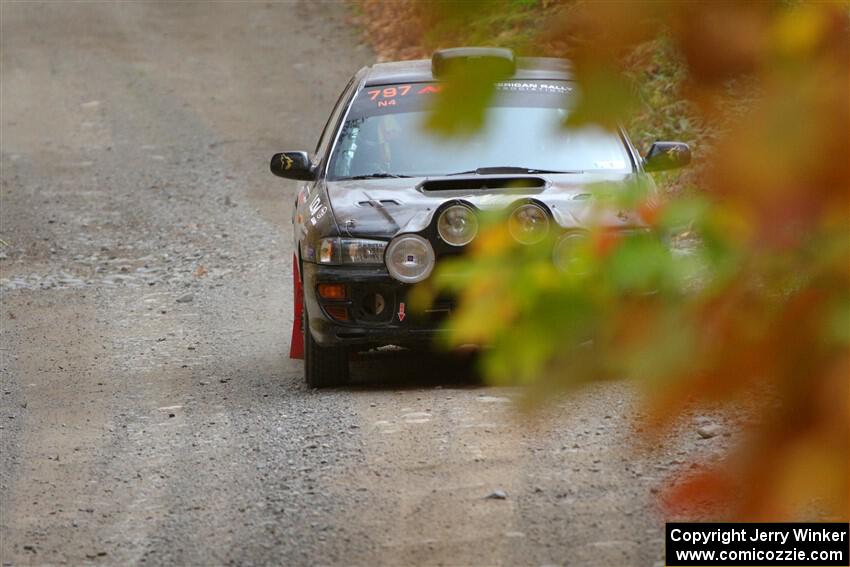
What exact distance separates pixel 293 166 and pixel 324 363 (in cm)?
126

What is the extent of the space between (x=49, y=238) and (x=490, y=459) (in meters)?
9.97

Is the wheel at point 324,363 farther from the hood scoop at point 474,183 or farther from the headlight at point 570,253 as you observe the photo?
the headlight at point 570,253

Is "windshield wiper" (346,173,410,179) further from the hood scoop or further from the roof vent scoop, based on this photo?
the roof vent scoop

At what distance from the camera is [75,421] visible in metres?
8.11

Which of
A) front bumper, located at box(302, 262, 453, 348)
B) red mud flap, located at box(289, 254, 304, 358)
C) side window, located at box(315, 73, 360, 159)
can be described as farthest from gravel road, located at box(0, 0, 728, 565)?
side window, located at box(315, 73, 360, 159)

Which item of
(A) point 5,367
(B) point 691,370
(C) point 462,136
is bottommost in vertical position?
(A) point 5,367

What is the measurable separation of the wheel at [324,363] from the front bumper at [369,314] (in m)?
0.26

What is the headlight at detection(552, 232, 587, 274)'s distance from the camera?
2.67 meters

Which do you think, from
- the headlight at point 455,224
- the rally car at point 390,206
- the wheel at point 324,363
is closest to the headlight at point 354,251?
the rally car at point 390,206

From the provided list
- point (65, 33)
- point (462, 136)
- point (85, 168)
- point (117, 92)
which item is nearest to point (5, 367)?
point (462, 136)

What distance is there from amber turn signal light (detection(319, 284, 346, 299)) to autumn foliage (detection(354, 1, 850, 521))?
5252mm

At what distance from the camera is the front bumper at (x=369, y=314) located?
7891 mm

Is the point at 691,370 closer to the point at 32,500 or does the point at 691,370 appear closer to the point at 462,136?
the point at 462,136

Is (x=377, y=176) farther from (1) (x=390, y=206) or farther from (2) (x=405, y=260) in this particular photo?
(2) (x=405, y=260)
